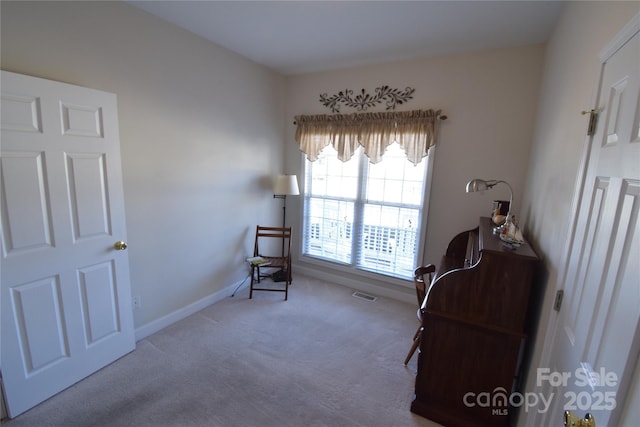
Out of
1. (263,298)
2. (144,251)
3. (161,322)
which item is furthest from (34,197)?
(263,298)

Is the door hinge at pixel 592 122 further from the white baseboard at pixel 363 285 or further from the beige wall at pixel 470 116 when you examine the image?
the white baseboard at pixel 363 285

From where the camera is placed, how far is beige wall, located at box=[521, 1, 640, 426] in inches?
47.7

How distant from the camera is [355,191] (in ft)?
11.7

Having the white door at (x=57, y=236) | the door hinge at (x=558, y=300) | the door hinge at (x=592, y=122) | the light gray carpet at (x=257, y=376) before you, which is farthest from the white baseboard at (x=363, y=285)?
the door hinge at (x=592, y=122)

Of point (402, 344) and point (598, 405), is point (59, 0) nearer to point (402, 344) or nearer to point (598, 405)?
point (598, 405)

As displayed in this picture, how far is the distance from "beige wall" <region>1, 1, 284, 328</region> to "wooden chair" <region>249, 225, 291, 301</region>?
15cm

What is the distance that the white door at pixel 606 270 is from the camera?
0.75 metres

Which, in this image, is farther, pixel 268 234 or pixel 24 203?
pixel 268 234

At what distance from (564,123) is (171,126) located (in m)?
2.87

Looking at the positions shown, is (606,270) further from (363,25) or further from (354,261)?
(354,261)

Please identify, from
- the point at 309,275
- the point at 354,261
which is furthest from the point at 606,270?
the point at 309,275

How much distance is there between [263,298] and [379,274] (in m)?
1.44

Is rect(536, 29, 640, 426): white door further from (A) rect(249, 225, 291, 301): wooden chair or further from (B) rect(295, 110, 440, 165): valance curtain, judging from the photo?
(A) rect(249, 225, 291, 301): wooden chair

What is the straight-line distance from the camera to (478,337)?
1680 millimetres
